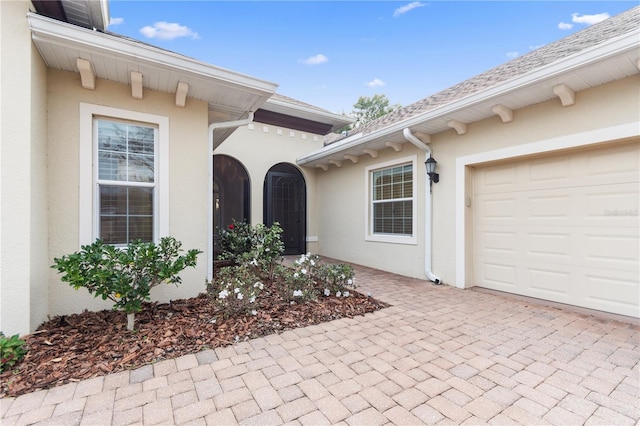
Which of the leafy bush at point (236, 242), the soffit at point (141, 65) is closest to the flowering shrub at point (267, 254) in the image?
the leafy bush at point (236, 242)

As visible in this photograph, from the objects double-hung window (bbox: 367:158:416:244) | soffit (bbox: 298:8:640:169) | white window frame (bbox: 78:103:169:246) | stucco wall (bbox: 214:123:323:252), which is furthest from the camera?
stucco wall (bbox: 214:123:323:252)

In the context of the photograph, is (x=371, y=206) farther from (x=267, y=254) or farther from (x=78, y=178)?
(x=78, y=178)

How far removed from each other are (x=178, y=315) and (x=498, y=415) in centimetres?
310

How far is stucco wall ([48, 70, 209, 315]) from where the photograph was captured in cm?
305

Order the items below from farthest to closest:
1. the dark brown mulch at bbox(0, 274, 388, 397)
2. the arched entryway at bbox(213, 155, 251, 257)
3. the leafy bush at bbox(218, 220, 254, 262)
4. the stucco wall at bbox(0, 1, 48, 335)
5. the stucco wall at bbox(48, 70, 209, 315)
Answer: the arched entryway at bbox(213, 155, 251, 257) → the leafy bush at bbox(218, 220, 254, 262) → the stucco wall at bbox(48, 70, 209, 315) → the stucco wall at bbox(0, 1, 48, 335) → the dark brown mulch at bbox(0, 274, 388, 397)

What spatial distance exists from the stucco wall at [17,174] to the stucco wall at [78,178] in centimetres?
39

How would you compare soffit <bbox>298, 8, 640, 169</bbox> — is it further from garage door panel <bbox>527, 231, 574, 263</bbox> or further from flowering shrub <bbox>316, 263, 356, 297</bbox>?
flowering shrub <bbox>316, 263, 356, 297</bbox>

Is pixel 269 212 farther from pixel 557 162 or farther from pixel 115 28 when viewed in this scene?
pixel 557 162

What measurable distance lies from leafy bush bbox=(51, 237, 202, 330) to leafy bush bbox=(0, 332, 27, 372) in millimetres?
521

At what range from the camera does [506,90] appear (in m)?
3.51

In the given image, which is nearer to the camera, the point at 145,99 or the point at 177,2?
the point at 145,99

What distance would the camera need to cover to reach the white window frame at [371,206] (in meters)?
5.37

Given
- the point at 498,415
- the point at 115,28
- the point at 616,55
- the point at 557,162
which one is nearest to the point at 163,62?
the point at 115,28

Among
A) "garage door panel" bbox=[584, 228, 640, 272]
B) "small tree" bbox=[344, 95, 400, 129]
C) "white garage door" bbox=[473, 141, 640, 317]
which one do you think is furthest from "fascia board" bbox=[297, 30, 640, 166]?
"small tree" bbox=[344, 95, 400, 129]
